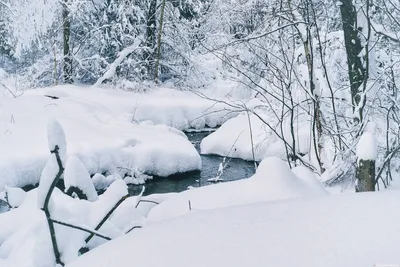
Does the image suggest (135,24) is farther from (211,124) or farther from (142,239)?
(142,239)

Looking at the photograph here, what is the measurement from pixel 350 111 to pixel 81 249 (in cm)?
350

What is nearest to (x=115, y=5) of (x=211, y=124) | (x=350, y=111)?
(x=211, y=124)

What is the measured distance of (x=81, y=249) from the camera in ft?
6.72

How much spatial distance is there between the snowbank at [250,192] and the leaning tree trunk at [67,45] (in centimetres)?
1315

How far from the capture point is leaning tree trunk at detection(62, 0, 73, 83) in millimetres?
14469

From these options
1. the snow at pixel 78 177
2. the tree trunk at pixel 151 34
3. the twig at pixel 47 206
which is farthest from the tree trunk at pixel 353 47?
the tree trunk at pixel 151 34

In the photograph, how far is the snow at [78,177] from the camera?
6.67ft

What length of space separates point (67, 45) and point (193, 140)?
6.33 meters

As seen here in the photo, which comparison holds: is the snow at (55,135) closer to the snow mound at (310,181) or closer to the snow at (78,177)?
the snow at (78,177)

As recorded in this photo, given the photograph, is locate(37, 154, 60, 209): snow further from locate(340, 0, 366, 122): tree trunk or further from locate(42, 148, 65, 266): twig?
locate(340, 0, 366, 122): tree trunk

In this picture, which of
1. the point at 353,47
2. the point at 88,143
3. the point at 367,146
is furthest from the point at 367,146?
the point at 88,143

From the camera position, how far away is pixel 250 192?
242 centimetres

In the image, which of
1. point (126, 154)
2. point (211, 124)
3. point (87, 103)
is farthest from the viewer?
point (211, 124)

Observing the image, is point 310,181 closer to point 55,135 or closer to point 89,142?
point 55,135
